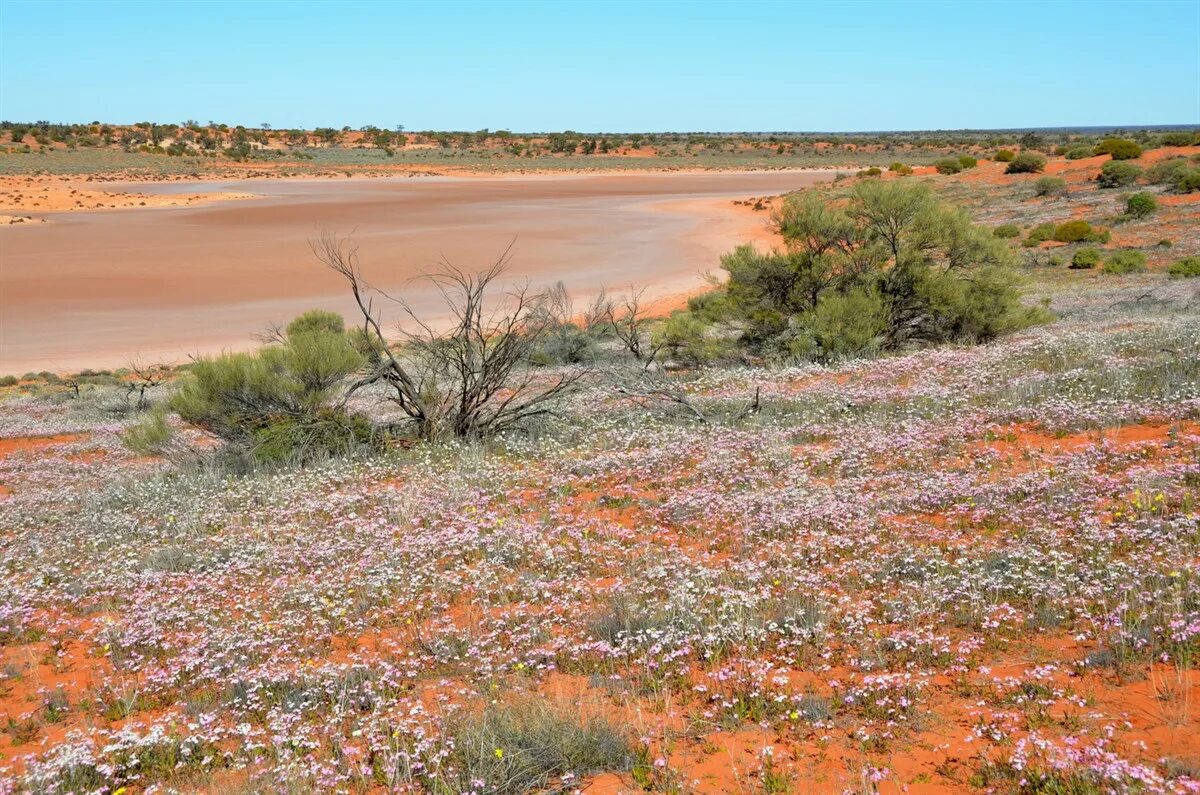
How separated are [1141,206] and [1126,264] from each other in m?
10.2

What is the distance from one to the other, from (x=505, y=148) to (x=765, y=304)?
132 meters

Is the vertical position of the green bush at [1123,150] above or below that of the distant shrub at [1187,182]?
above

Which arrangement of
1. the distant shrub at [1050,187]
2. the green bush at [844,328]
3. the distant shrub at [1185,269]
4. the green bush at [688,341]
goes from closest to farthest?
the green bush at [844,328] → the green bush at [688,341] → the distant shrub at [1185,269] → the distant shrub at [1050,187]

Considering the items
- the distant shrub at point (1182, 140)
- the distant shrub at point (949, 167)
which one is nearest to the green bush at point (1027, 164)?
the distant shrub at point (949, 167)

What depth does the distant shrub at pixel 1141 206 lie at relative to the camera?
34.8 meters

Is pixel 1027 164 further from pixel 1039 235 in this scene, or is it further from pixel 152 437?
pixel 152 437

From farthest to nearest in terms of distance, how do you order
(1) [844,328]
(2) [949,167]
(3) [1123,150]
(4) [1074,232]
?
(2) [949,167]
(3) [1123,150]
(4) [1074,232]
(1) [844,328]

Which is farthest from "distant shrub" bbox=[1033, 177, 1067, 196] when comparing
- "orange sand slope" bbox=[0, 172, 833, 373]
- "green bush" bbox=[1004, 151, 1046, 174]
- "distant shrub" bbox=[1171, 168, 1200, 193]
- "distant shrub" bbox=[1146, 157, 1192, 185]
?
"orange sand slope" bbox=[0, 172, 833, 373]

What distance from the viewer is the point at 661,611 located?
5.92 meters

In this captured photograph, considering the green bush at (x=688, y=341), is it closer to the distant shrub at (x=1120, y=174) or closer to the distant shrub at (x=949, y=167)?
the distant shrub at (x=1120, y=174)

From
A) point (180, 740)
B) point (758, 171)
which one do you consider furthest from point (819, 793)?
point (758, 171)

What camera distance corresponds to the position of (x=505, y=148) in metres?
143

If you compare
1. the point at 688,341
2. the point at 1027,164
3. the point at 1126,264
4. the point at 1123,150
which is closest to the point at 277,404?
the point at 688,341

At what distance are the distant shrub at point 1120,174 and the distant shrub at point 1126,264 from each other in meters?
18.0
